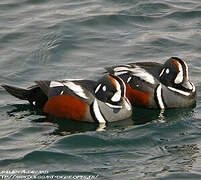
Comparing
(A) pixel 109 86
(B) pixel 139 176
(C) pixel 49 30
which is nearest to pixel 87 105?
(A) pixel 109 86

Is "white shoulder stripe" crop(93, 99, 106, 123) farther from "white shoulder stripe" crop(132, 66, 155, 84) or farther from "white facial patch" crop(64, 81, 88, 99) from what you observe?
A: "white shoulder stripe" crop(132, 66, 155, 84)

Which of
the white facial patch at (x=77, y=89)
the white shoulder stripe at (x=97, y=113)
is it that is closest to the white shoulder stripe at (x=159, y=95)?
the white shoulder stripe at (x=97, y=113)

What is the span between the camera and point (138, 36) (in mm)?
17531

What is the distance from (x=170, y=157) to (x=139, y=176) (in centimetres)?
92

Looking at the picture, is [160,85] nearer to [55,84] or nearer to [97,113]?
[97,113]

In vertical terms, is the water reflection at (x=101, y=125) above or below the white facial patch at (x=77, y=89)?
below

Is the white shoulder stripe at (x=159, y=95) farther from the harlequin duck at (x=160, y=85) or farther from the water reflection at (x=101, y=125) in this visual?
the water reflection at (x=101, y=125)

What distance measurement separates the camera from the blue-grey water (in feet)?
36.1

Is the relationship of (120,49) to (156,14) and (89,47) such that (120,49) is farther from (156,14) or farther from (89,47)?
(156,14)

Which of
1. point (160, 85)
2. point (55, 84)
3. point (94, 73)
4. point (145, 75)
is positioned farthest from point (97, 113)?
point (94, 73)

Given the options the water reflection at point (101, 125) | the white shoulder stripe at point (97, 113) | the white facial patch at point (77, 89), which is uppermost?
the white facial patch at point (77, 89)

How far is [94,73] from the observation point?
15211mm

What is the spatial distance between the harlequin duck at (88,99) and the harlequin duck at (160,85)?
0.57 metres

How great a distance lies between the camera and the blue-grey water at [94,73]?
36.1ft
